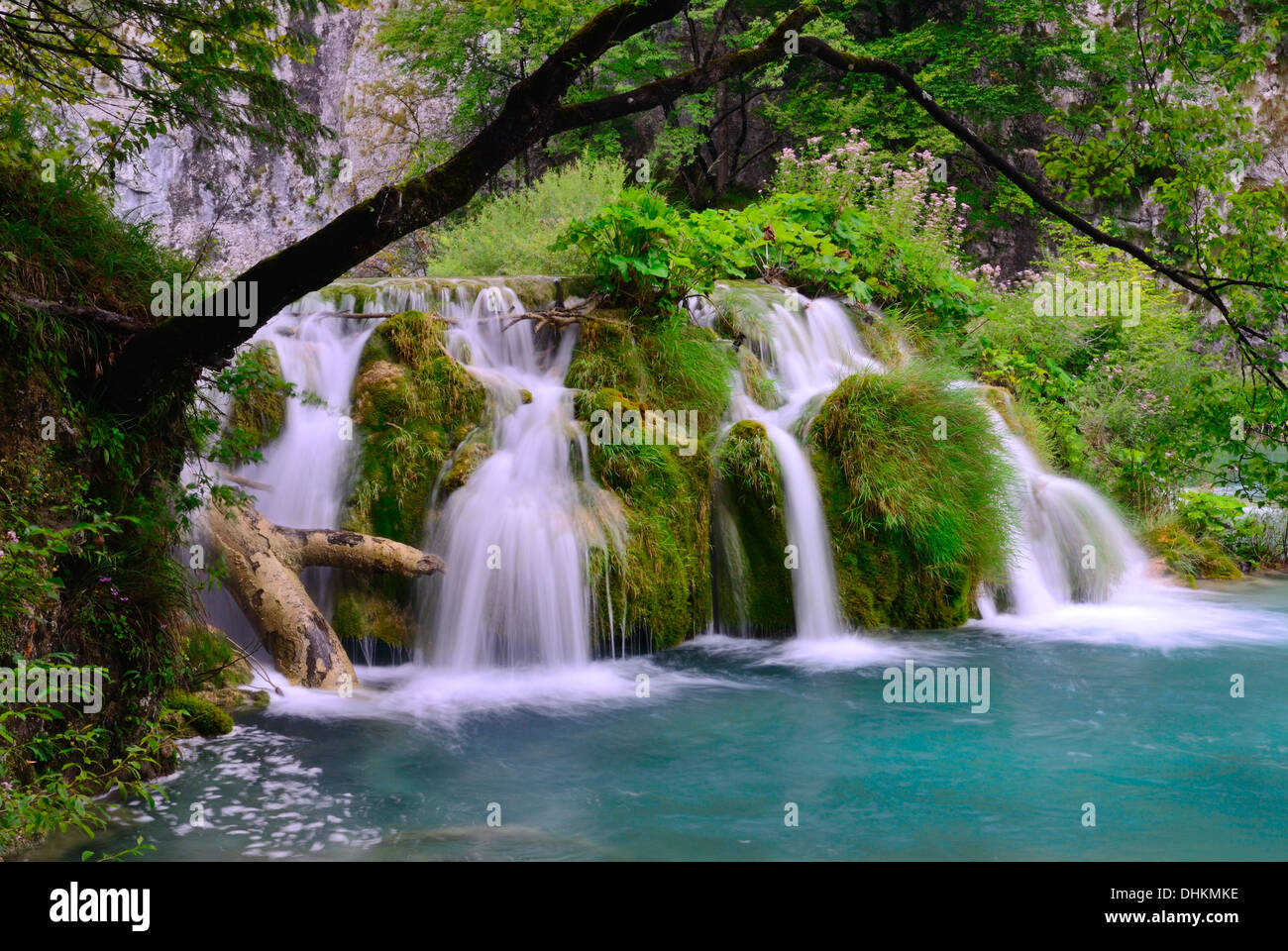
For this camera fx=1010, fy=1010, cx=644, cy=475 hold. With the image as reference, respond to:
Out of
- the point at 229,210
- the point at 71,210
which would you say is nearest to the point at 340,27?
the point at 229,210

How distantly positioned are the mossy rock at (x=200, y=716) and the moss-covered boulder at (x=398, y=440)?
172 cm

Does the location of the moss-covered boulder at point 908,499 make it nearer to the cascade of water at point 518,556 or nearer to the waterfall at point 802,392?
the waterfall at point 802,392

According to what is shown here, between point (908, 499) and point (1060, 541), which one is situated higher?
point (908, 499)

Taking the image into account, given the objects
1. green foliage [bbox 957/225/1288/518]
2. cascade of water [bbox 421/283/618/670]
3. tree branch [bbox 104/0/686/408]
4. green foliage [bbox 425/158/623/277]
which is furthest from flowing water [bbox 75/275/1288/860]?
green foliage [bbox 425/158/623/277]

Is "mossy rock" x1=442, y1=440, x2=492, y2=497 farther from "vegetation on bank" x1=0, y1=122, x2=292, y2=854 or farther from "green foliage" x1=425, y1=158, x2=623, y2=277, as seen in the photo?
"green foliage" x1=425, y1=158, x2=623, y2=277

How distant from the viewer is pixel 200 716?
5.79 m

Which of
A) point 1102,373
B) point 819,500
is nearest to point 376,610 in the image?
point 819,500

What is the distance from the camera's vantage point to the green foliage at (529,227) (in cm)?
1384

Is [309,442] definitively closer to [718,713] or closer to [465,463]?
[465,463]

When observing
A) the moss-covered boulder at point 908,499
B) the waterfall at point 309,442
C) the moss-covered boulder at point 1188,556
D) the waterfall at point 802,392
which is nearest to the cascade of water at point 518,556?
the waterfall at point 309,442

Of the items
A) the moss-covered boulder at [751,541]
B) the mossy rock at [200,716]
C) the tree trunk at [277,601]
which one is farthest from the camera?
the moss-covered boulder at [751,541]

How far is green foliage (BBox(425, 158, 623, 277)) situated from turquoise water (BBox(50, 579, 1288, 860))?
7.18m

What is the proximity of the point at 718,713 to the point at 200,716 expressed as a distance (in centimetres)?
311

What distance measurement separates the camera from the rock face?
26109mm
